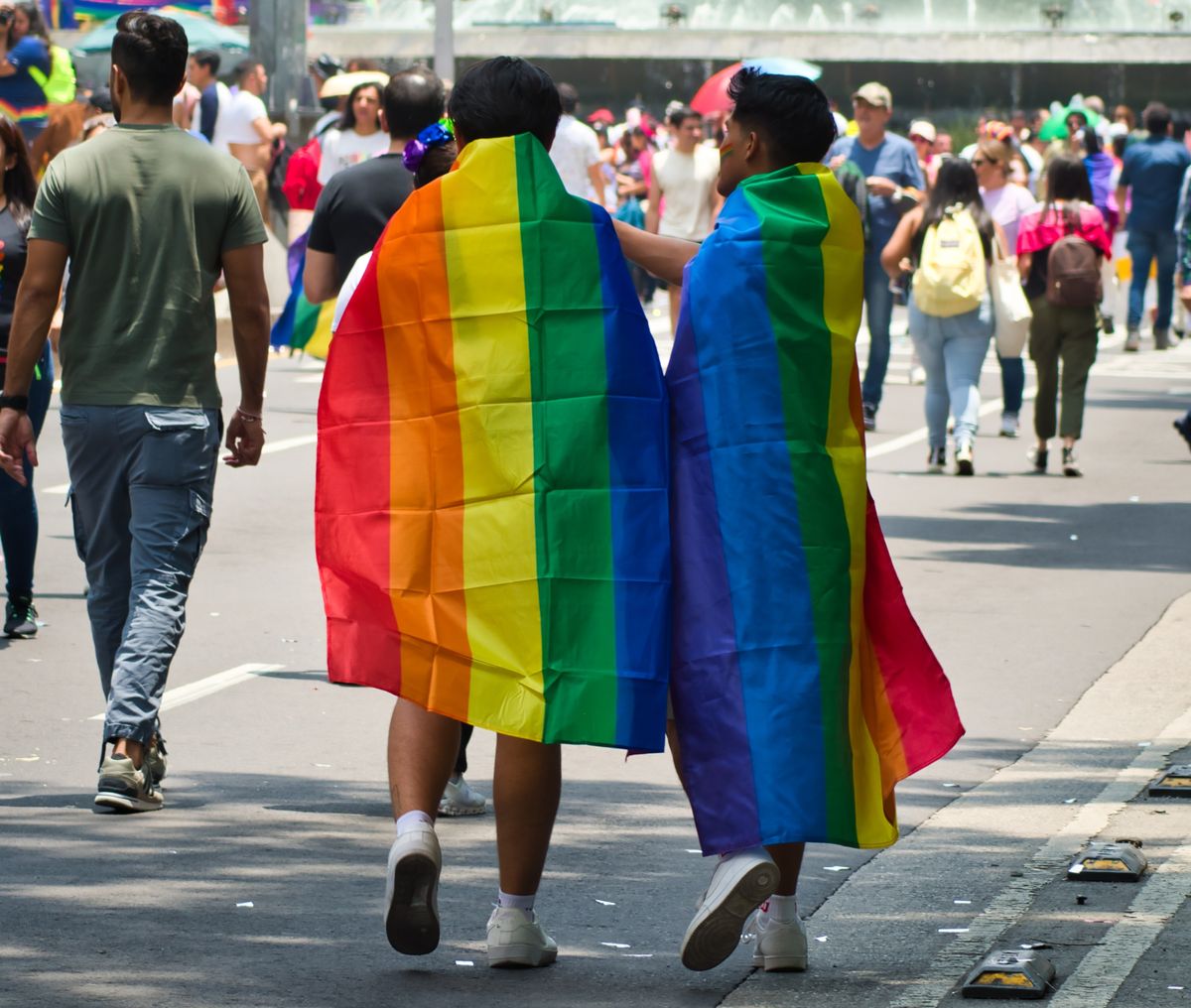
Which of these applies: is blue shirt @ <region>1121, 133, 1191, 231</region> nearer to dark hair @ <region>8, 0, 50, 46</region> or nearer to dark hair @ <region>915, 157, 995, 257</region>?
dark hair @ <region>915, 157, 995, 257</region>

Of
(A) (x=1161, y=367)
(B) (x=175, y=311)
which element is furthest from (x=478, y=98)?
(A) (x=1161, y=367)

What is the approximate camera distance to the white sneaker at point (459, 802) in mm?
6617

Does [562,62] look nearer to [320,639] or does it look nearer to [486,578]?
[320,639]

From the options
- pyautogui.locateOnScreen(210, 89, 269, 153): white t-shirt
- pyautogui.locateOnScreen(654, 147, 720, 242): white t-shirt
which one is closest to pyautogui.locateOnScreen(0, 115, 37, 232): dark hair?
pyautogui.locateOnScreen(654, 147, 720, 242): white t-shirt

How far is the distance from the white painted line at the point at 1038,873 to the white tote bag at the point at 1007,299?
6.59 meters

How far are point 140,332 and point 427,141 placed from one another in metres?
1.03

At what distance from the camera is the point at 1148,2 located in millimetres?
46344

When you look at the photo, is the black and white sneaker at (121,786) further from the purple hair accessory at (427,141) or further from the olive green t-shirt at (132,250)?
the purple hair accessory at (427,141)

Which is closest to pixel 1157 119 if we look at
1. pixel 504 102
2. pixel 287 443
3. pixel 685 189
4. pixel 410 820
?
pixel 685 189

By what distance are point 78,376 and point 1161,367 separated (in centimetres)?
1583

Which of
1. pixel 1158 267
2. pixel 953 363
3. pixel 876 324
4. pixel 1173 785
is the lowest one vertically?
pixel 1158 267

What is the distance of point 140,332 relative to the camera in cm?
667

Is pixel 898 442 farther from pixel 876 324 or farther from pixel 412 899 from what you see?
pixel 412 899

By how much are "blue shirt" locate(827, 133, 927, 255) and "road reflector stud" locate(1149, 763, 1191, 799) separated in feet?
33.6
